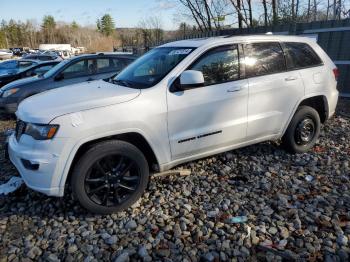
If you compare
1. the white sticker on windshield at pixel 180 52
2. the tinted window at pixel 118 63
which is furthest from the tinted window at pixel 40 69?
the white sticker on windshield at pixel 180 52

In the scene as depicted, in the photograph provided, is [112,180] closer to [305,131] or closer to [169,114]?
[169,114]

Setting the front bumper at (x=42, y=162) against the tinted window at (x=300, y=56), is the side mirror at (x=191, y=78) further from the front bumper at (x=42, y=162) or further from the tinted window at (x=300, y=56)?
the tinted window at (x=300, y=56)

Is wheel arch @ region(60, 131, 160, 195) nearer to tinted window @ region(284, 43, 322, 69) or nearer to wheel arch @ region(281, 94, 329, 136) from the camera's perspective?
wheel arch @ region(281, 94, 329, 136)

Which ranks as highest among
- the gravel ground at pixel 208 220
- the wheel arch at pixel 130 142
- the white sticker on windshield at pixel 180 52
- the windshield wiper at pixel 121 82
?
the white sticker on windshield at pixel 180 52

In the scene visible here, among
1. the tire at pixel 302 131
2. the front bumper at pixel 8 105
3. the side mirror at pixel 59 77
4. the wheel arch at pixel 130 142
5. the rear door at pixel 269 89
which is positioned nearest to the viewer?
the wheel arch at pixel 130 142

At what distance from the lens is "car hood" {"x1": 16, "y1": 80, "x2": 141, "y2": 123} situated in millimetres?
3051

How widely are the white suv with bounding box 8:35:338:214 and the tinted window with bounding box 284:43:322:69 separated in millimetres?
16

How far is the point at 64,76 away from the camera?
7.62 m

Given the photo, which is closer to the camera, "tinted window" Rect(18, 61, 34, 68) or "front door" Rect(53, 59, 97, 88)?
"front door" Rect(53, 59, 97, 88)

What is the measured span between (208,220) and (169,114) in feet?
3.91

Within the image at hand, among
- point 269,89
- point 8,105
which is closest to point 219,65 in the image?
point 269,89

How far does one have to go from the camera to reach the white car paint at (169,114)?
9.87ft

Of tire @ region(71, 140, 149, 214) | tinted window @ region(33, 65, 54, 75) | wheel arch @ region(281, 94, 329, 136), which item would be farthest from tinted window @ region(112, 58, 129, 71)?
tire @ region(71, 140, 149, 214)

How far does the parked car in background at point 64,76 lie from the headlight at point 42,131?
4672mm
